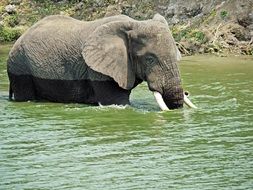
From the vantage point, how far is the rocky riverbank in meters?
23.5

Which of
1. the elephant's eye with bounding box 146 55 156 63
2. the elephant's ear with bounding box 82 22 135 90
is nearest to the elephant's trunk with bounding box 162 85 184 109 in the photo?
the elephant's eye with bounding box 146 55 156 63

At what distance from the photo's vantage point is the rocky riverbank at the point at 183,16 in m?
23.5

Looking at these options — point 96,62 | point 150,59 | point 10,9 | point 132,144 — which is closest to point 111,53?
point 96,62

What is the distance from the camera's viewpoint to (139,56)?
14.0m

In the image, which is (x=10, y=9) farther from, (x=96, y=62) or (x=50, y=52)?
(x=96, y=62)

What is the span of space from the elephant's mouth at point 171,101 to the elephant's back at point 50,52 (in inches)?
65.2

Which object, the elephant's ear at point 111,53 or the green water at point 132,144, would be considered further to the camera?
the elephant's ear at point 111,53

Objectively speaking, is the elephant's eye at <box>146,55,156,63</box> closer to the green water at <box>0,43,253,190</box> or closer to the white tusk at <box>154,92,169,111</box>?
the white tusk at <box>154,92,169,111</box>

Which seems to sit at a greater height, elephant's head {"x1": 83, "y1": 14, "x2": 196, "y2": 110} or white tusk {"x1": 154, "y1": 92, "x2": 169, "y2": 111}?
elephant's head {"x1": 83, "y1": 14, "x2": 196, "y2": 110}

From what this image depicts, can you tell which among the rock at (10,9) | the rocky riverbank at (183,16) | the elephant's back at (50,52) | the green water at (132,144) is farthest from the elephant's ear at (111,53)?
the rock at (10,9)

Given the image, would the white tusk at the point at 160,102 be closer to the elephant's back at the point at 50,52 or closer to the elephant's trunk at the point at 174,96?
the elephant's trunk at the point at 174,96

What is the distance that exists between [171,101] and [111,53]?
4.38 ft

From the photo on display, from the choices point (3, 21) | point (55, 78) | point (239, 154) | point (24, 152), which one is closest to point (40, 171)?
point (24, 152)

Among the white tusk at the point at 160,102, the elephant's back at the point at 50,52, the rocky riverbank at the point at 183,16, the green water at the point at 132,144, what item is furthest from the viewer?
the rocky riverbank at the point at 183,16
